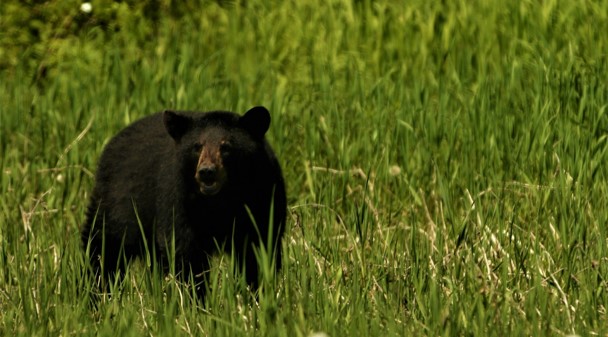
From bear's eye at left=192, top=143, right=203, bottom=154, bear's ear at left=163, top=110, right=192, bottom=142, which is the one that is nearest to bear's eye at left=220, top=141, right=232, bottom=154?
bear's eye at left=192, top=143, right=203, bottom=154

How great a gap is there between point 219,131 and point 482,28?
3457 millimetres

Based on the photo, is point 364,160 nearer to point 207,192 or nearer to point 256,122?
point 256,122

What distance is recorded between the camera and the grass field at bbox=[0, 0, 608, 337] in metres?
5.07

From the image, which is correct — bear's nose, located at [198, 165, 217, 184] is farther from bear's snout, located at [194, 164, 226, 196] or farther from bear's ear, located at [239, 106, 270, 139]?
bear's ear, located at [239, 106, 270, 139]

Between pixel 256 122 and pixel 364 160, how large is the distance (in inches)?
76.1

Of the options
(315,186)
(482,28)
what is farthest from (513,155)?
(482,28)

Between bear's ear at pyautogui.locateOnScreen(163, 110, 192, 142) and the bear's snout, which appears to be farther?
bear's ear at pyautogui.locateOnScreen(163, 110, 192, 142)

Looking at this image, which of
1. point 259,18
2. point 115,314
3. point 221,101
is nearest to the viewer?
point 115,314

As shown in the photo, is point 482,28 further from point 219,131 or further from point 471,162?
point 219,131

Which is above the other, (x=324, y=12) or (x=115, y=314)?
(x=324, y=12)

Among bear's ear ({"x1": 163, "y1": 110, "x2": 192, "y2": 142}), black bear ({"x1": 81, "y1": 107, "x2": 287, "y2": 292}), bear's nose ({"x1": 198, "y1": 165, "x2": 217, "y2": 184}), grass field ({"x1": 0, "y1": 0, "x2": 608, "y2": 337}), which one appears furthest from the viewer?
bear's ear ({"x1": 163, "y1": 110, "x2": 192, "y2": 142})

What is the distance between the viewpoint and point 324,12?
30.0 feet

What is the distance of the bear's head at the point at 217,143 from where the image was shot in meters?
5.41

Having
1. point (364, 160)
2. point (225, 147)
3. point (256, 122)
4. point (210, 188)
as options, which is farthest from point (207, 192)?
point (364, 160)
